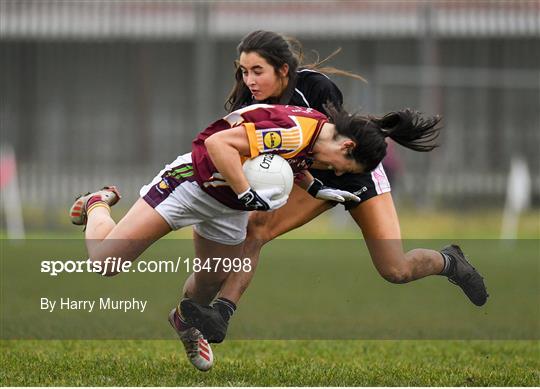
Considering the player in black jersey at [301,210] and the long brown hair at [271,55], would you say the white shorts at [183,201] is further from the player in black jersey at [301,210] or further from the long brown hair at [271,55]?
the long brown hair at [271,55]

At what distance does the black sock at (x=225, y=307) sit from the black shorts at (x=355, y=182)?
88cm

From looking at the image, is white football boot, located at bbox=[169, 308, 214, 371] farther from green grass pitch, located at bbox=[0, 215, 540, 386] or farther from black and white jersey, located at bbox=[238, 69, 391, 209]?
black and white jersey, located at bbox=[238, 69, 391, 209]

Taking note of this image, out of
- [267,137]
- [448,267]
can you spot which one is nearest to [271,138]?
[267,137]

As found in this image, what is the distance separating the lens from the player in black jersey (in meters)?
6.57

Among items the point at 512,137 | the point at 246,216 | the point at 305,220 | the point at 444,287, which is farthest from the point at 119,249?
the point at 512,137

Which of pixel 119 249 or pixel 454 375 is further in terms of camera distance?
pixel 454 375

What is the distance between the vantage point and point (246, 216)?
668 cm

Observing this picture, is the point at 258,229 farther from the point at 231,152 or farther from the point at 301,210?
the point at 231,152

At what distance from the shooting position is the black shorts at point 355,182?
266 inches

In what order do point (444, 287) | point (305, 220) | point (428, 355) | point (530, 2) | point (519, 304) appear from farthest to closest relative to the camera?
point (530, 2)
point (444, 287)
point (519, 304)
point (428, 355)
point (305, 220)

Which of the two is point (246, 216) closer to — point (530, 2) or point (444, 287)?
point (444, 287)

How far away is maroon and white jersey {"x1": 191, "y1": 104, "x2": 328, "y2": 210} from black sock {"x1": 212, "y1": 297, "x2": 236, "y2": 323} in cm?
59

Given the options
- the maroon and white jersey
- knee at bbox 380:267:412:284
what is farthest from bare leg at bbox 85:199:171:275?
knee at bbox 380:267:412:284

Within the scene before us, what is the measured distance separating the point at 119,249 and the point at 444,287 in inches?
221
